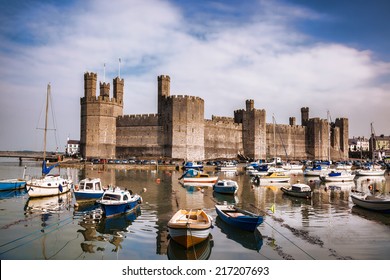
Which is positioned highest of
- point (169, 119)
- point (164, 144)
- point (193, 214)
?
point (169, 119)

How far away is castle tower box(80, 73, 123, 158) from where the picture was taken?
4394cm

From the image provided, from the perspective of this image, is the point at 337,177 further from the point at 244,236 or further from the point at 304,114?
the point at 304,114

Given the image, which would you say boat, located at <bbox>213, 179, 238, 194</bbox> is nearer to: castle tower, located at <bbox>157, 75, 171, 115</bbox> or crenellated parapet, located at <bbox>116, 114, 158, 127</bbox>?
crenellated parapet, located at <bbox>116, 114, 158, 127</bbox>

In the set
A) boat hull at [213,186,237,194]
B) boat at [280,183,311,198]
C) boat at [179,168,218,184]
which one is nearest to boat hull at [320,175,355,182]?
boat at [179,168,218,184]

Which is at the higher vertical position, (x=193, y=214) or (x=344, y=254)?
(x=193, y=214)

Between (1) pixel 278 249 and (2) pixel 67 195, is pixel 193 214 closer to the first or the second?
(1) pixel 278 249

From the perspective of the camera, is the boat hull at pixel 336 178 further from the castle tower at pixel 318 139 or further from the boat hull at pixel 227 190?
the castle tower at pixel 318 139

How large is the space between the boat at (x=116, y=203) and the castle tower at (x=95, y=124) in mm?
32304

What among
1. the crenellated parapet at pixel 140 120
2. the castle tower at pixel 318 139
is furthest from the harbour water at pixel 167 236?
the castle tower at pixel 318 139

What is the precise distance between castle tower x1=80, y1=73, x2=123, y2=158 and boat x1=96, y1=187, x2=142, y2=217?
32.3m

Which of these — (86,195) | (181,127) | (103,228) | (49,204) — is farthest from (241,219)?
(181,127)
